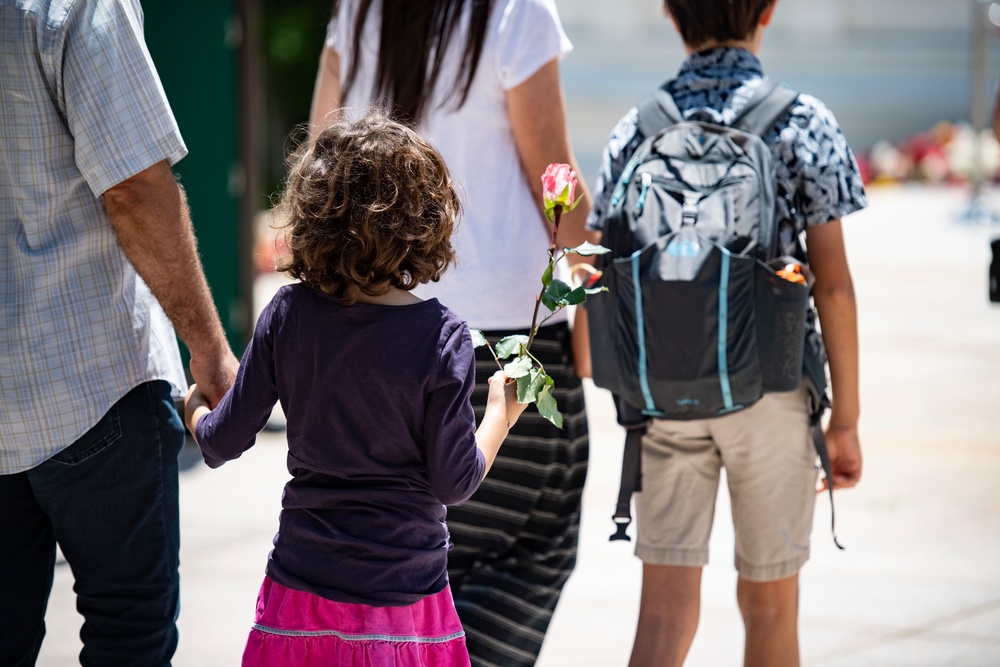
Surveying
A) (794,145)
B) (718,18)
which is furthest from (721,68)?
(794,145)

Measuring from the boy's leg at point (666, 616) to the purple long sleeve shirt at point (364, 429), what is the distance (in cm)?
99

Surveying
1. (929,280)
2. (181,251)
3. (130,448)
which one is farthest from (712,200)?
(929,280)

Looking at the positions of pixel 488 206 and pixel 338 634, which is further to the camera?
pixel 488 206

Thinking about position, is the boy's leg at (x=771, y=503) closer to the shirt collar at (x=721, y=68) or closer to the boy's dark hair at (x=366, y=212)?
the shirt collar at (x=721, y=68)

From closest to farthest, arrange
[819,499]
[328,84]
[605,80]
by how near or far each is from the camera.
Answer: [328,84], [819,499], [605,80]

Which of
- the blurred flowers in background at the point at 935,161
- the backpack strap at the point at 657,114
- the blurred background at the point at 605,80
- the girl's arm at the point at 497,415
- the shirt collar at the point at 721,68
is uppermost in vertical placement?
the shirt collar at the point at 721,68

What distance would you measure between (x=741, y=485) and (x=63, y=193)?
1.62 metres

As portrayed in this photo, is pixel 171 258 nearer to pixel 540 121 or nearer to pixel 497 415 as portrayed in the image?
pixel 497 415

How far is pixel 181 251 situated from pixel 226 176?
4.04 meters

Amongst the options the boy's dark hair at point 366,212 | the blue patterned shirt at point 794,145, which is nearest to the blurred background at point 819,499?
the blue patterned shirt at point 794,145

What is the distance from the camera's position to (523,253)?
2947 millimetres

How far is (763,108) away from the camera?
282cm

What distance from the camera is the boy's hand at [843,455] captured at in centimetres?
304

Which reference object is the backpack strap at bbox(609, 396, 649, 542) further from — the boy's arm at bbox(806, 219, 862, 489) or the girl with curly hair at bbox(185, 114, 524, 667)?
the girl with curly hair at bbox(185, 114, 524, 667)
